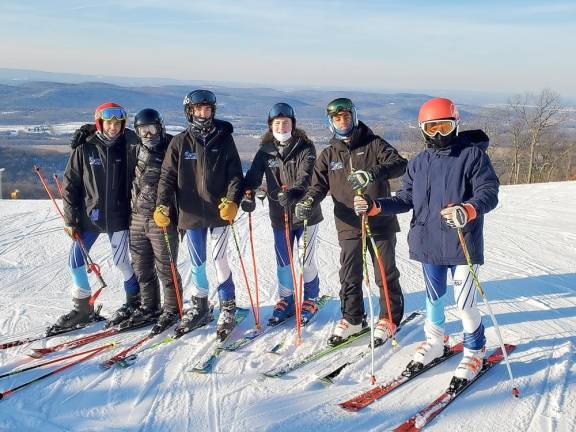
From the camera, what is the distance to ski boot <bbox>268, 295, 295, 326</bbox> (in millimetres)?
4866

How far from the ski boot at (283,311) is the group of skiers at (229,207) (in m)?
0.01

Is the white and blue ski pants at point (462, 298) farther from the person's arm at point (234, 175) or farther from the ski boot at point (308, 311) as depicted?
the person's arm at point (234, 175)

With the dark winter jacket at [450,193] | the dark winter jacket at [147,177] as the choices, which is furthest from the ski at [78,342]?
the dark winter jacket at [450,193]

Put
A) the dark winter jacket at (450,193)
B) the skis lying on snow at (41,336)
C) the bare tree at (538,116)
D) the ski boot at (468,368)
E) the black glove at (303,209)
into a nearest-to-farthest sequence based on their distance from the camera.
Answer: the dark winter jacket at (450,193) < the ski boot at (468,368) < the black glove at (303,209) < the skis lying on snow at (41,336) < the bare tree at (538,116)

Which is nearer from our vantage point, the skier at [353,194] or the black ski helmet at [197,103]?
the skier at [353,194]

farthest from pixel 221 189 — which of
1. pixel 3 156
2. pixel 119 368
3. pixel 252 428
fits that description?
pixel 3 156

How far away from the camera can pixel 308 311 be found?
4949 millimetres

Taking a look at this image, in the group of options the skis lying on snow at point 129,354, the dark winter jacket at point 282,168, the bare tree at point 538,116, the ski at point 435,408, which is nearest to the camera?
the ski at point 435,408

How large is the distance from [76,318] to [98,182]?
4.62 ft

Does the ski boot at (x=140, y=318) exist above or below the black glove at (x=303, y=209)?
below

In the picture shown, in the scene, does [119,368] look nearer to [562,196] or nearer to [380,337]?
[380,337]

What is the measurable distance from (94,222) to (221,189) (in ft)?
4.25

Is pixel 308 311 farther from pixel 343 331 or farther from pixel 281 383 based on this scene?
pixel 281 383

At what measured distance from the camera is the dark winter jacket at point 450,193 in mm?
3320
